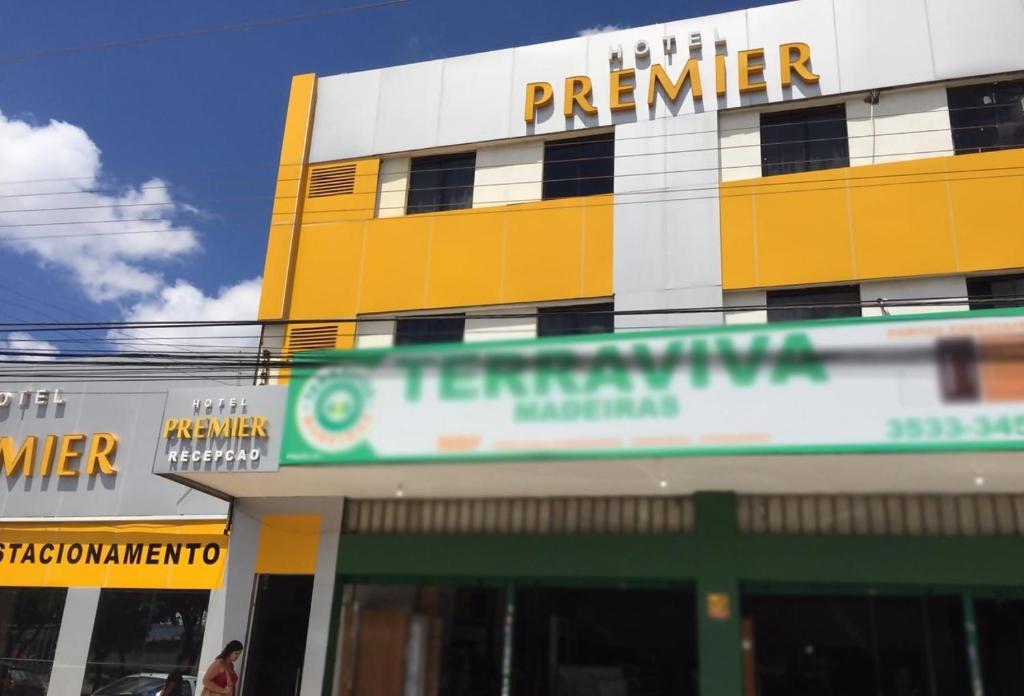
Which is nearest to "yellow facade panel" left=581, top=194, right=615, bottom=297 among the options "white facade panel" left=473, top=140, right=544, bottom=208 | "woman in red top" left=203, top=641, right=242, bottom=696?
"white facade panel" left=473, top=140, right=544, bottom=208

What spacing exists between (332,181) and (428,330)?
333 centimetres

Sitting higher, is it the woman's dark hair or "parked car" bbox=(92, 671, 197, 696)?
the woman's dark hair

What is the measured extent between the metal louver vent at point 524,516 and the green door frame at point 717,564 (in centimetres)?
15

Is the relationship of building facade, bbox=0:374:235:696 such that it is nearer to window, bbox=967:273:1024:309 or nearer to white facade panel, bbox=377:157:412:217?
white facade panel, bbox=377:157:412:217

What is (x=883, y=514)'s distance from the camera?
962 centimetres

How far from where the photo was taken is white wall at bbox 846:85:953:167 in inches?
452

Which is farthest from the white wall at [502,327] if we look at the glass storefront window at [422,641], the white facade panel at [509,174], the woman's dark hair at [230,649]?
the woman's dark hair at [230,649]

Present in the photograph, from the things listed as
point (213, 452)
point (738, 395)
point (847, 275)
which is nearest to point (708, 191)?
point (847, 275)

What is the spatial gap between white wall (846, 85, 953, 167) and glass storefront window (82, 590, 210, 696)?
11117mm

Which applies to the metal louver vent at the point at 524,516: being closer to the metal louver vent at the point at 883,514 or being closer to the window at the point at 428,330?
the metal louver vent at the point at 883,514

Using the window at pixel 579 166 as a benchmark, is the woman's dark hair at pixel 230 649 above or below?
below

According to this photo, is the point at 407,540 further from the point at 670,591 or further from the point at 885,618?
the point at 885,618

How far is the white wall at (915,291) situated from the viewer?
1070 centimetres

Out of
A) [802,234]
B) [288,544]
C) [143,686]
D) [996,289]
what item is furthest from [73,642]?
[996,289]
